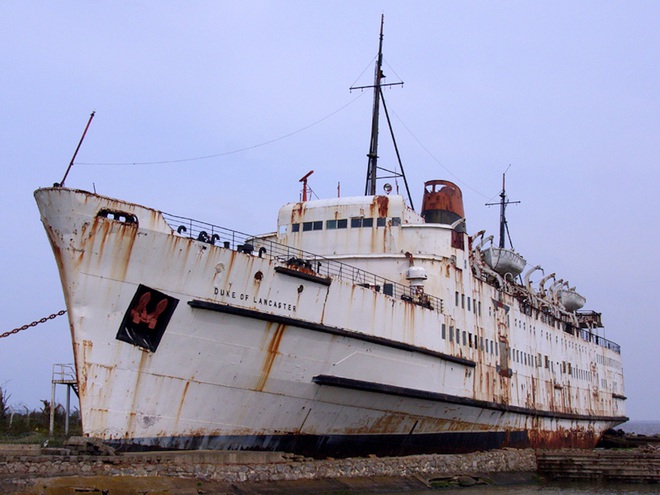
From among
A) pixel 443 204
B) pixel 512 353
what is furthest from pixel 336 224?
pixel 512 353

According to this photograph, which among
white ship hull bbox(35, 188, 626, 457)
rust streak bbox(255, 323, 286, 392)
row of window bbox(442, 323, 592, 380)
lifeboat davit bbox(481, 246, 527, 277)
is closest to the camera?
white ship hull bbox(35, 188, 626, 457)

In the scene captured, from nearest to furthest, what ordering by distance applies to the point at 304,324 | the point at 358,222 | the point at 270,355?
the point at 270,355 < the point at 304,324 < the point at 358,222

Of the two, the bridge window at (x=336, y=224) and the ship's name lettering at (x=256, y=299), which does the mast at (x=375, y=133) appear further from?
the ship's name lettering at (x=256, y=299)

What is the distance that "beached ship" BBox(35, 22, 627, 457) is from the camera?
13984mm

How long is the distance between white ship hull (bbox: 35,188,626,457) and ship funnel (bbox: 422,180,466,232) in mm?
2184

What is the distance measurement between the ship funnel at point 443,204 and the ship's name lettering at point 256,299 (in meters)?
9.98

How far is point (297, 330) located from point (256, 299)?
1297 mm

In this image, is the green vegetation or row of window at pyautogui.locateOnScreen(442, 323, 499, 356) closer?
the green vegetation

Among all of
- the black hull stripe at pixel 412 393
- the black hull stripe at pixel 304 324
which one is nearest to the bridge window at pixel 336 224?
the black hull stripe at pixel 304 324

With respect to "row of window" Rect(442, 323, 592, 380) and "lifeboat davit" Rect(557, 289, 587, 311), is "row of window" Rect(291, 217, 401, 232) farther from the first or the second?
"lifeboat davit" Rect(557, 289, 587, 311)

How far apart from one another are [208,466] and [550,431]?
2064 cm

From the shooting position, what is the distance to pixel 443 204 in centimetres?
2502

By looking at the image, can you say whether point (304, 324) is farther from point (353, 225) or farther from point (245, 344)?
point (353, 225)

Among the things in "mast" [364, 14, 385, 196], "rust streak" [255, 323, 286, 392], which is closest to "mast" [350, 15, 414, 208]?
"mast" [364, 14, 385, 196]
